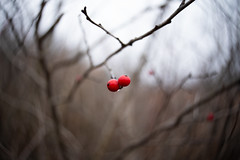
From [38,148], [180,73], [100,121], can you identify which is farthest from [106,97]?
[180,73]

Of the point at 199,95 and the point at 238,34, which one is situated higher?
the point at 238,34

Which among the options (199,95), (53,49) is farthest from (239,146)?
(53,49)

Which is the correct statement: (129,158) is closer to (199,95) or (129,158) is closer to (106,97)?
(106,97)

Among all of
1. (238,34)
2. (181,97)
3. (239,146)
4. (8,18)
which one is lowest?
(239,146)

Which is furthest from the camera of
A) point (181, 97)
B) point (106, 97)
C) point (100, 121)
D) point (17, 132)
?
point (106, 97)

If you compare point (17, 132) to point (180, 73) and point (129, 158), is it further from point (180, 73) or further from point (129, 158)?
point (180, 73)

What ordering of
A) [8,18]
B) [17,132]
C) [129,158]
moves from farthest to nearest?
[129,158], [17,132], [8,18]

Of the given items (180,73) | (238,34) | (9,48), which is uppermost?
(9,48)

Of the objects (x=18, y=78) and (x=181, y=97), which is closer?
(x=18, y=78)

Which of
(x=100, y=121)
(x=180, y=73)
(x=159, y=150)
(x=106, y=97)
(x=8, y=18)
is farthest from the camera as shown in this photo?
(x=106, y=97)
